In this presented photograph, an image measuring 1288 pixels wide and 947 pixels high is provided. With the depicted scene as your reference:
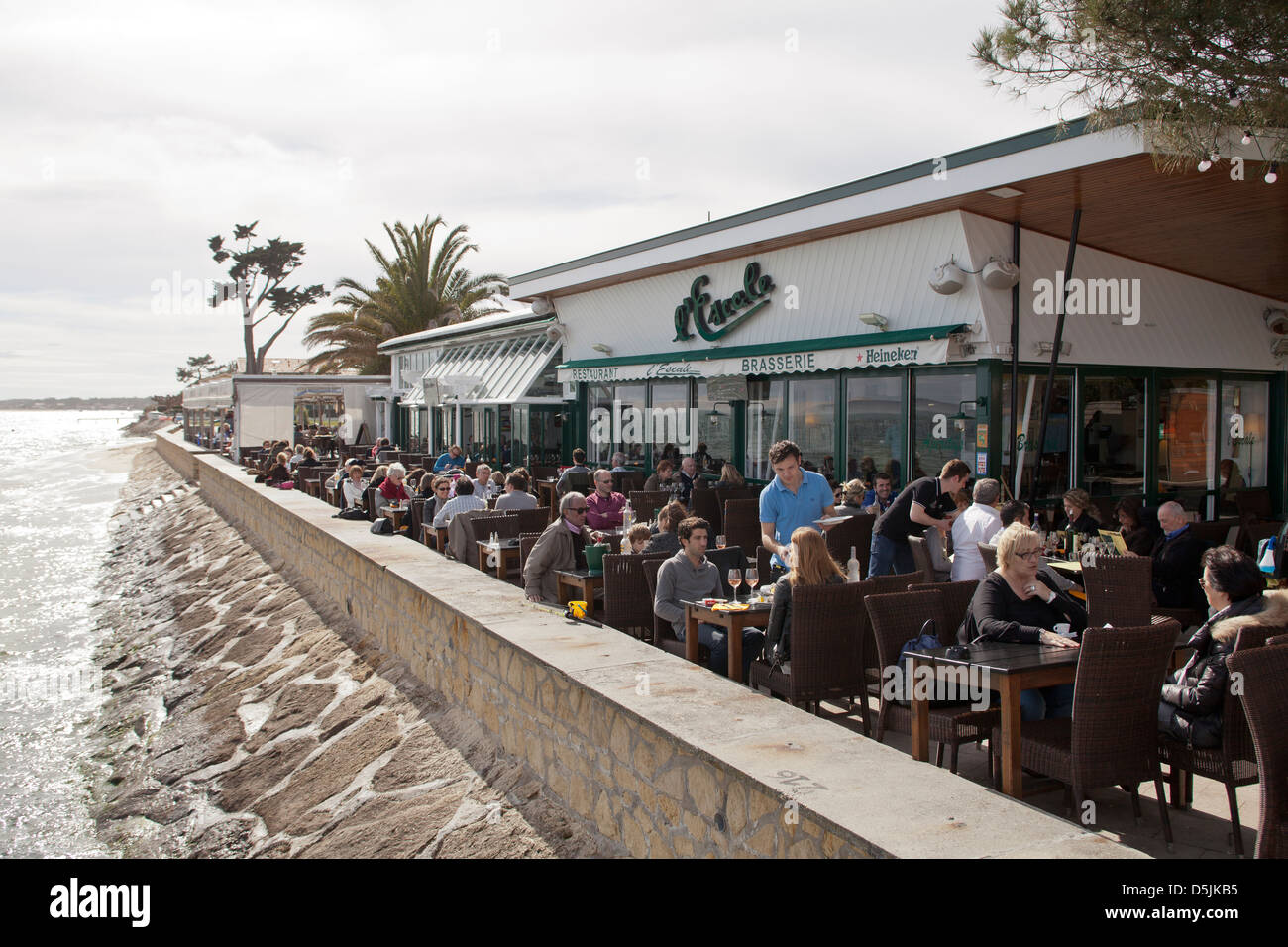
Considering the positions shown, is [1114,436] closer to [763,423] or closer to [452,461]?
[763,423]

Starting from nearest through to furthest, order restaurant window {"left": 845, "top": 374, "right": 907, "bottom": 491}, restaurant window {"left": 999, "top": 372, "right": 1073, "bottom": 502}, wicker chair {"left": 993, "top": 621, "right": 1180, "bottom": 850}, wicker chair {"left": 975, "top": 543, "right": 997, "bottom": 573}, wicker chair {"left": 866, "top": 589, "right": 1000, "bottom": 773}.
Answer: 1. wicker chair {"left": 993, "top": 621, "right": 1180, "bottom": 850}
2. wicker chair {"left": 866, "top": 589, "right": 1000, "bottom": 773}
3. wicker chair {"left": 975, "top": 543, "right": 997, "bottom": 573}
4. restaurant window {"left": 999, "top": 372, "right": 1073, "bottom": 502}
5. restaurant window {"left": 845, "top": 374, "right": 907, "bottom": 491}

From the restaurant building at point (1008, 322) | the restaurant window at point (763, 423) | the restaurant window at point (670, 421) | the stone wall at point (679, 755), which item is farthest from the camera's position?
the restaurant window at point (670, 421)

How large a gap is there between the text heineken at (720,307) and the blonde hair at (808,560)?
8452mm

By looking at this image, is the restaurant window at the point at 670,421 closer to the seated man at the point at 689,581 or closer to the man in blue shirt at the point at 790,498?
the man in blue shirt at the point at 790,498

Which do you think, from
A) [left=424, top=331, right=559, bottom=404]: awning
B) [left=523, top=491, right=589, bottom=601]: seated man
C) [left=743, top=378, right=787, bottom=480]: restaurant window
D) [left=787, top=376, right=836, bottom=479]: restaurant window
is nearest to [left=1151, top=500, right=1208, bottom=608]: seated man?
[left=523, top=491, right=589, bottom=601]: seated man

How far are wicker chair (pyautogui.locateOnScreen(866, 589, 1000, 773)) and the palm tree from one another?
31.1m

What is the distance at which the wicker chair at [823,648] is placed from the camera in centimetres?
502

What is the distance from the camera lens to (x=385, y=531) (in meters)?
11.0

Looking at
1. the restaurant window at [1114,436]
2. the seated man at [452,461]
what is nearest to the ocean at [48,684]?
the seated man at [452,461]

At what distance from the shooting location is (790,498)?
279 inches

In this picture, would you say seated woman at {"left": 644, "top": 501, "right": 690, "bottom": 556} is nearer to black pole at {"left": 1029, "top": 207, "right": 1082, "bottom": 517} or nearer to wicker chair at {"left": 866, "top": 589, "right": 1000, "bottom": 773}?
wicker chair at {"left": 866, "top": 589, "right": 1000, "bottom": 773}

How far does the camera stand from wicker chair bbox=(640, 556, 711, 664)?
5977 mm

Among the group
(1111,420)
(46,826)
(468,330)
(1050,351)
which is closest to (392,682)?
(46,826)
